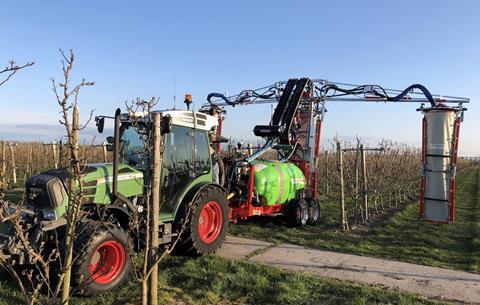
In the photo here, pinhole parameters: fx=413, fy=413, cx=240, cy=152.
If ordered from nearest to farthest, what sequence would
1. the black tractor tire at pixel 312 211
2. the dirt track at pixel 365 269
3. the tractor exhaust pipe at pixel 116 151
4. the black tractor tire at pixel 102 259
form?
the black tractor tire at pixel 102 259 → the tractor exhaust pipe at pixel 116 151 → the dirt track at pixel 365 269 → the black tractor tire at pixel 312 211

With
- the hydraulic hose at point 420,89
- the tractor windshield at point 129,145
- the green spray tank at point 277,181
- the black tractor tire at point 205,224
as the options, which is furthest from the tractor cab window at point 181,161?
the hydraulic hose at point 420,89

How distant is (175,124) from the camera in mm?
6090

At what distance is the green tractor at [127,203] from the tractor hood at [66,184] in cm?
1

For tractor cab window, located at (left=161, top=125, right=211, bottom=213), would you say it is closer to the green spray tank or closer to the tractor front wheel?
the tractor front wheel

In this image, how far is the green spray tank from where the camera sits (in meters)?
8.40

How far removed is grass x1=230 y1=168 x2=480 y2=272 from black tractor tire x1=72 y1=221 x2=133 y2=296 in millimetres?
3652

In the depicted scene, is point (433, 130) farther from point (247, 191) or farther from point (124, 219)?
point (124, 219)

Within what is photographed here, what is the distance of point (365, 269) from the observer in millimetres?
6082

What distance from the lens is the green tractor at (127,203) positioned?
14.3 feet

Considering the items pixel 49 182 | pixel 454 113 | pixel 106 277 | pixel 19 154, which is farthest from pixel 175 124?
pixel 19 154

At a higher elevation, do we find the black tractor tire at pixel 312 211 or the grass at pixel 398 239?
the black tractor tire at pixel 312 211

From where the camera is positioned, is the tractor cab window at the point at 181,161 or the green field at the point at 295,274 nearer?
the green field at the point at 295,274

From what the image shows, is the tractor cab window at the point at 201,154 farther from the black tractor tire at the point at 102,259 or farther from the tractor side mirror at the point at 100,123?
the black tractor tire at the point at 102,259

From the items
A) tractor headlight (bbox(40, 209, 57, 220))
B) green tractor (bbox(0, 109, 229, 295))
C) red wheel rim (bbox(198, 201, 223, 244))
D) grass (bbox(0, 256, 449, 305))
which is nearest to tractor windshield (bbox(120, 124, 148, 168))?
green tractor (bbox(0, 109, 229, 295))
